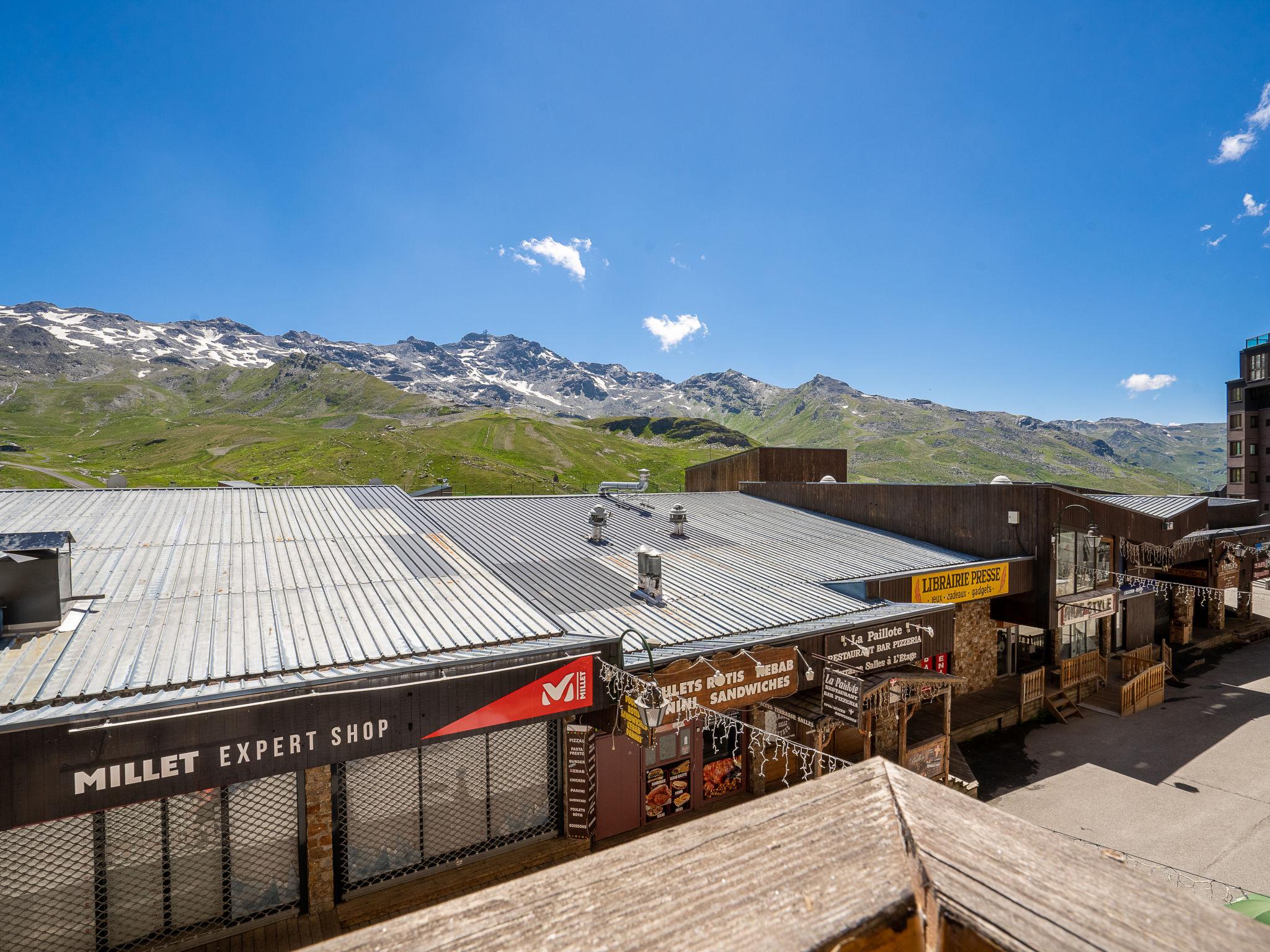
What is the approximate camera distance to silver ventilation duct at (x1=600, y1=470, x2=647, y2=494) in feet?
75.9

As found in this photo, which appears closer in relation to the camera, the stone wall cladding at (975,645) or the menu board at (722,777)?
the menu board at (722,777)

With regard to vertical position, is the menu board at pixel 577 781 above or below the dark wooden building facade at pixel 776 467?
below

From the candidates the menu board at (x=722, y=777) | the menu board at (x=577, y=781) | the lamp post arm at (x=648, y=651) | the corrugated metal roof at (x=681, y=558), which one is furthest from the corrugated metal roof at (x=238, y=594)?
the menu board at (x=722, y=777)

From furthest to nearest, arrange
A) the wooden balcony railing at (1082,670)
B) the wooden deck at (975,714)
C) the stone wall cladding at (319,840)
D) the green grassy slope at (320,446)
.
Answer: the green grassy slope at (320,446) < the wooden balcony railing at (1082,670) < the wooden deck at (975,714) < the stone wall cladding at (319,840)

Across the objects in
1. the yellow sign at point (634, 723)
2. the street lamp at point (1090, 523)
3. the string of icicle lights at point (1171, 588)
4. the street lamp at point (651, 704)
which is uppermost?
the street lamp at point (1090, 523)

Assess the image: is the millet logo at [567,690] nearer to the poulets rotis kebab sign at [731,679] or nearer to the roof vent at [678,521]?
the poulets rotis kebab sign at [731,679]

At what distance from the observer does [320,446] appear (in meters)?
121

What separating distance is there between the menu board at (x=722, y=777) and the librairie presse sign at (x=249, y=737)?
4.90m

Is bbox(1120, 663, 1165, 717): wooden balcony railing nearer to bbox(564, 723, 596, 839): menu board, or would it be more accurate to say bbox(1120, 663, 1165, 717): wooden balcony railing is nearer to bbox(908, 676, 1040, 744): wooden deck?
bbox(908, 676, 1040, 744): wooden deck

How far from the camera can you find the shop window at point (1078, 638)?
2005 cm

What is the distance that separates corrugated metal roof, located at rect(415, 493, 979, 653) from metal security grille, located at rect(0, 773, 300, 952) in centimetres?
499

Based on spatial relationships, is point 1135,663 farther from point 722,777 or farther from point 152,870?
point 152,870

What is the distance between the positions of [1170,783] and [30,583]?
72.1 feet

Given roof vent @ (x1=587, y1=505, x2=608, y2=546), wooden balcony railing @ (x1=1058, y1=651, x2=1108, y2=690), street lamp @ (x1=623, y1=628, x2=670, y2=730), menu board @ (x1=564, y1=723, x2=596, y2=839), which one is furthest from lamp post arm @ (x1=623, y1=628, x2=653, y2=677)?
wooden balcony railing @ (x1=1058, y1=651, x2=1108, y2=690)
